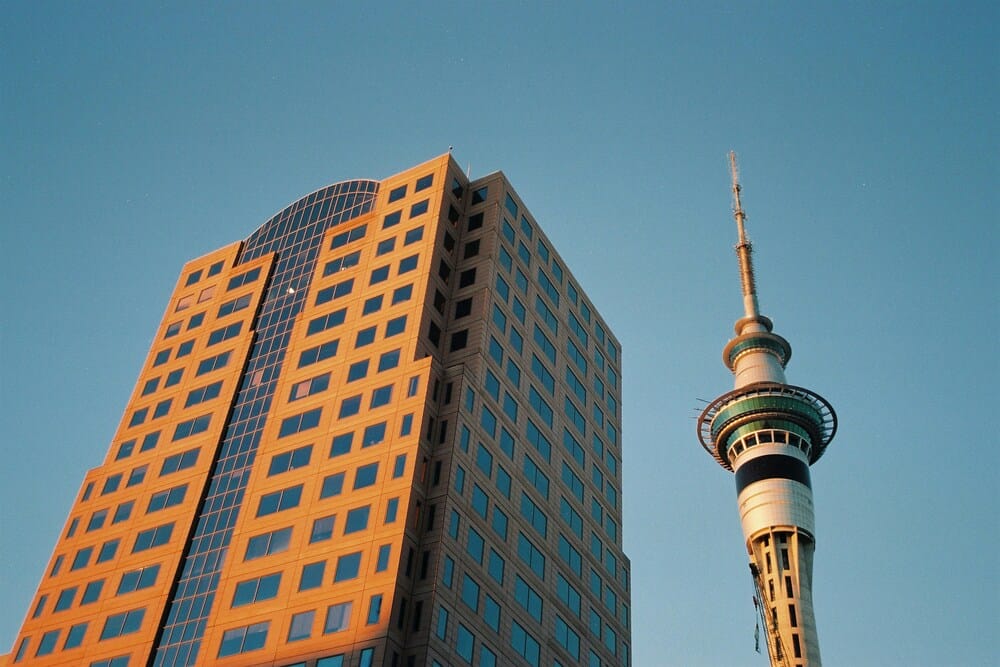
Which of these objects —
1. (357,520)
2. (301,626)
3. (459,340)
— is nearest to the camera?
(301,626)

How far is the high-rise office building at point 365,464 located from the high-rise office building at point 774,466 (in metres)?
32.5

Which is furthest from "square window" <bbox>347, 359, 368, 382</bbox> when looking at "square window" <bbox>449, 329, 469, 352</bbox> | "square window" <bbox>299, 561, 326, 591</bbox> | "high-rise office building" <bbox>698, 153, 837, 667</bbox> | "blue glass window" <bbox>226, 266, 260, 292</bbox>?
"high-rise office building" <bbox>698, 153, 837, 667</bbox>

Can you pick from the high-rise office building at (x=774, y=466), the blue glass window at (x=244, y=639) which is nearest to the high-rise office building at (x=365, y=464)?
the blue glass window at (x=244, y=639)

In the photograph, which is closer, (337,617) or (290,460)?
(337,617)

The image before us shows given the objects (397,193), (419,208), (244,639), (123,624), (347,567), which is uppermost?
(397,193)

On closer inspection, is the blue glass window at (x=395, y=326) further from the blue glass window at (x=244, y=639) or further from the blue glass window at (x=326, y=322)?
the blue glass window at (x=244, y=639)

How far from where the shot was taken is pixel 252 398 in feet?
298

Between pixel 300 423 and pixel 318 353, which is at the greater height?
pixel 318 353

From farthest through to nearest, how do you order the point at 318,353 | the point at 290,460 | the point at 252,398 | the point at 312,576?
the point at 252,398 → the point at 318,353 → the point at 290,460 → the point at 312,576

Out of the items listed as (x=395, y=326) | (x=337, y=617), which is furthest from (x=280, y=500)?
(x=395, y=326)

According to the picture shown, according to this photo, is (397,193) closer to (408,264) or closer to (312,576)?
(408,264)

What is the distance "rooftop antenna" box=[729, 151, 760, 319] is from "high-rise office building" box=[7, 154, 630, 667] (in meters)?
56.8

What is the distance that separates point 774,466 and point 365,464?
240ft

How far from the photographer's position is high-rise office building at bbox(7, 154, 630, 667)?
232 ft
